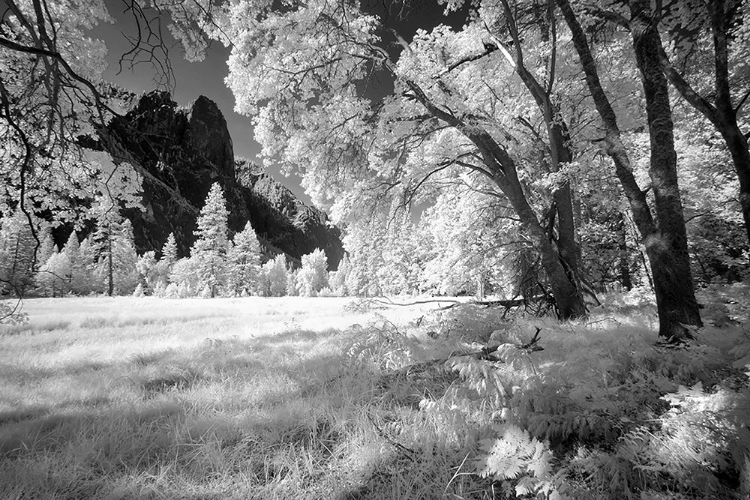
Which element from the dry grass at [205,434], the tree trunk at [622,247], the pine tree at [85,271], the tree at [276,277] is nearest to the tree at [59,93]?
the dry grass at [205,434]

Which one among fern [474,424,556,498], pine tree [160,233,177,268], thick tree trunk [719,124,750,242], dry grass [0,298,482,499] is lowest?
dry grass [0,298,482,499]

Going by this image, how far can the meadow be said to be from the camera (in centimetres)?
170

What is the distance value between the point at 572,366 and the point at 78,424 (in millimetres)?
4645

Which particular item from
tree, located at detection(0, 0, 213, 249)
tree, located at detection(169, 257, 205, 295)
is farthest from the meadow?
tree, located at detection(169, 257, 205, 295)

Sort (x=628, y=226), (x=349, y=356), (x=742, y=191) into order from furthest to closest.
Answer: (x=628, y=226) < (x=742, y=191) < (x=349, y=356)

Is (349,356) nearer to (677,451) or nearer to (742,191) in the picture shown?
(677,451)

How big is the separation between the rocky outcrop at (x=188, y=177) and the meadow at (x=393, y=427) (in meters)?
1.88

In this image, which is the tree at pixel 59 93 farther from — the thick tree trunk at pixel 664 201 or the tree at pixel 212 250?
the tree at pixel 212 250

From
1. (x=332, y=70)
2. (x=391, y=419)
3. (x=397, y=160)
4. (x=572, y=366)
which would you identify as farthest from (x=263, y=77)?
(x=572, y=366)

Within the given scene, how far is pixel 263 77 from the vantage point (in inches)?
263

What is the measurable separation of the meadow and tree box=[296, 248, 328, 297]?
61.8 metres

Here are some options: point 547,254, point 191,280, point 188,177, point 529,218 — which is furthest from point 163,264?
point 547,254

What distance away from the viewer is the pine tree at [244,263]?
3622 cm

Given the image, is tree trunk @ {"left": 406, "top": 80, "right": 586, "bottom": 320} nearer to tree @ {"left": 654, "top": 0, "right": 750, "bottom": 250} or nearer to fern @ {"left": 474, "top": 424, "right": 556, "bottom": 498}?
tree @ {"left": 654, "top": 0, "right": 750, "bottom": 250}
